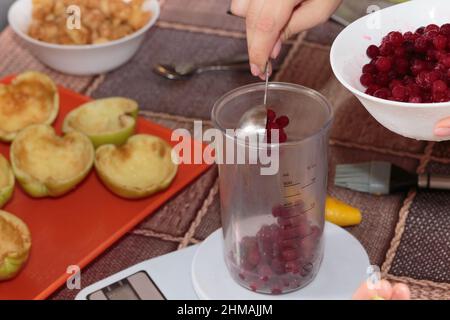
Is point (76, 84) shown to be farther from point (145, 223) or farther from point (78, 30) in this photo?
point (145, 223)

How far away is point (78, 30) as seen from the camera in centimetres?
140

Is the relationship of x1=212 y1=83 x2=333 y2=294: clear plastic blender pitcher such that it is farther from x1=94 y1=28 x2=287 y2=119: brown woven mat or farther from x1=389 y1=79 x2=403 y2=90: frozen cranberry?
x1=94 y1=28 x2=287 y2=119: brown woven mat

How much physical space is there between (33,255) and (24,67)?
0.59 meters

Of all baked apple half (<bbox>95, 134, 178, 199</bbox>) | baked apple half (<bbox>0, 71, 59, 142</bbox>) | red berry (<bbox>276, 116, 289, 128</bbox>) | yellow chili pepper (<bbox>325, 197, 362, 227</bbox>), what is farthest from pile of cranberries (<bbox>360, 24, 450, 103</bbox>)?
baked apple half (<bbox>0, 71, 59, 142</bbox>)

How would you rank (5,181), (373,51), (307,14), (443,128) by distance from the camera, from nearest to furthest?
(443,128), (373,51), (307,14), (5,181)

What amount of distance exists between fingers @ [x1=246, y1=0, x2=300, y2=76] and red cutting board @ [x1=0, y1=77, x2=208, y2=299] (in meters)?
0.35

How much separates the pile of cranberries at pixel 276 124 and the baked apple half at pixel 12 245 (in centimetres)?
39

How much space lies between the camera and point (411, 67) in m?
0.90

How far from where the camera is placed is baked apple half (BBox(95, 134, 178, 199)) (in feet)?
3.66

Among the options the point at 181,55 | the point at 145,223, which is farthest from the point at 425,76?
the point at 181,55

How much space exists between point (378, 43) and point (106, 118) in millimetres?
554

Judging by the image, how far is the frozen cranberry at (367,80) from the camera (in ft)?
2.82

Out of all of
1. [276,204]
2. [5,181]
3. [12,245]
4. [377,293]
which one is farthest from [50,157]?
Answer: [377,293]

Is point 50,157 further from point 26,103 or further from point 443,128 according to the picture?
point 443,128
